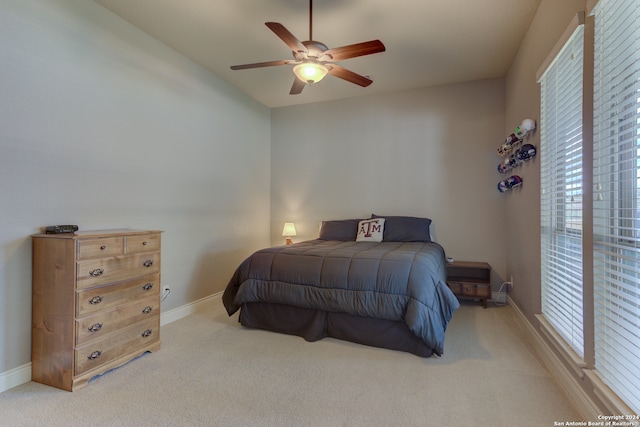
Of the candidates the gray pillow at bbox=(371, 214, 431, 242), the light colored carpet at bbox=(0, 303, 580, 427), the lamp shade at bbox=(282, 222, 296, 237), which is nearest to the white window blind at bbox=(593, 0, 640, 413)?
the light colored carpet at bbox=(0, 303, 580, 427)

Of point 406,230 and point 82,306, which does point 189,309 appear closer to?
point 82,306

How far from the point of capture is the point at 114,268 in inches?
80.1

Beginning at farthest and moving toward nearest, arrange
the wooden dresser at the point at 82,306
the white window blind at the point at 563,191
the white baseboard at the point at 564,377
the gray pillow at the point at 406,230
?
the gray pillow at the point at 406,230
the wooden dresser at the point at 82,306
the white window blind at the point at 563,191
the white baseboard at the point at 564,377

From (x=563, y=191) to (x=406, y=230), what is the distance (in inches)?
74.4

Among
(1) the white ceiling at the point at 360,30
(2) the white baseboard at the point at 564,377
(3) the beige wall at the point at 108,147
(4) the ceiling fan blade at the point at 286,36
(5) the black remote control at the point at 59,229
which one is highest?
(1) the white ceiling at the point at 360,30

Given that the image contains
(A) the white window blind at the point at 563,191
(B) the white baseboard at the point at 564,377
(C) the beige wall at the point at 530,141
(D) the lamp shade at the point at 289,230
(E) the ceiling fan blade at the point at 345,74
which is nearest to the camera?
(B) the white baseboard at the point at 564,377

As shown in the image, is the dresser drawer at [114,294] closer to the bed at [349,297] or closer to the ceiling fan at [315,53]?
the bed at [349,297]

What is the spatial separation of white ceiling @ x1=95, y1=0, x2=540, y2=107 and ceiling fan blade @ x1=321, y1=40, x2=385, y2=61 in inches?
20.2

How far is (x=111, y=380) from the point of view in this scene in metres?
1.91

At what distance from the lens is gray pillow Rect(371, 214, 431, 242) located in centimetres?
366

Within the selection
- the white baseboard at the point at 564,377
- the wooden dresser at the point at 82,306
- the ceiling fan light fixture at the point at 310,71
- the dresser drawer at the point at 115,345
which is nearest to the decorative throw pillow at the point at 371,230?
the white baseboard at the point at 564,377

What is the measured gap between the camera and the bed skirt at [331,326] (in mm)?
2277

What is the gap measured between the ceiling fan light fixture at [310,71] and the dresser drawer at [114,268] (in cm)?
180

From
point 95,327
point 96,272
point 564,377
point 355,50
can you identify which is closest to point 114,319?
point 95,327
